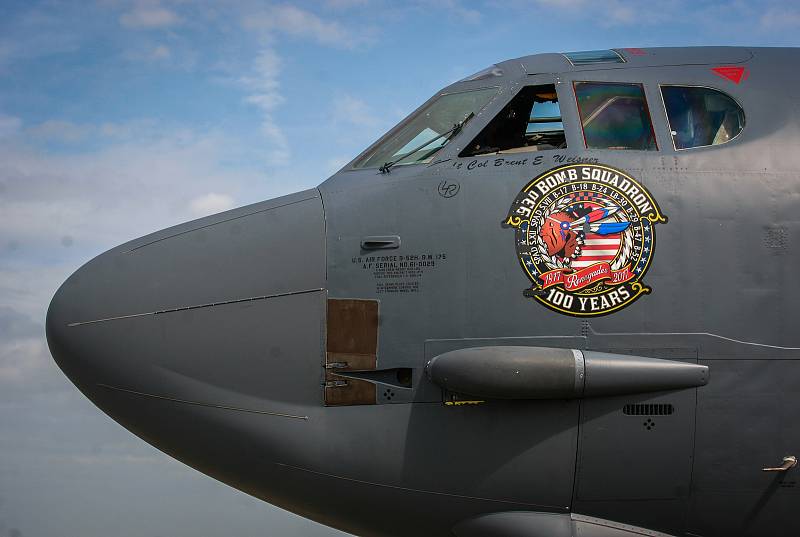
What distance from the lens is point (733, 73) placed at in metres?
7.59

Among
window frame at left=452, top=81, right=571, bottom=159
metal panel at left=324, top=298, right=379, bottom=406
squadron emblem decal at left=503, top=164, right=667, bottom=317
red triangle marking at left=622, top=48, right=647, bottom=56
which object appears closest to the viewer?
squadron emblem decal at left=503, top=164, right=667, bottom=317

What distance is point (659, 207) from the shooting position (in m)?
7.04

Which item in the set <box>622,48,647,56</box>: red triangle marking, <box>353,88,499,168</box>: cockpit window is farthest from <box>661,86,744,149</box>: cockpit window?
<box>353,88,499,168</box>: cockpit window

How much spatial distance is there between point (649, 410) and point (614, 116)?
7.27ft

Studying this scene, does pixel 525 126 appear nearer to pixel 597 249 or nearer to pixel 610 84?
pixel 610 84

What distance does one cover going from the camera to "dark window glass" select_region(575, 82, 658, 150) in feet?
24.0

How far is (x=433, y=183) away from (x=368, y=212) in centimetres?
53

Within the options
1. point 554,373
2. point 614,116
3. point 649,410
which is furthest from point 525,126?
point 649,410

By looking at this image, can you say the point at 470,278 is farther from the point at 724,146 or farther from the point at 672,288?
the point at 724,146

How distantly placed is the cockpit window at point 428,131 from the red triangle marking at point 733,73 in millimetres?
1740

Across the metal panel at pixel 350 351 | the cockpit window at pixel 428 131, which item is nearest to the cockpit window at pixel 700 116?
the cockpit window at pixel 428 131

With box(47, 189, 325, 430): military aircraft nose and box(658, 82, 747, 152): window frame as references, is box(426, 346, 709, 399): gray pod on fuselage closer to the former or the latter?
box(47, 189, 325, 430): military aircraft nose

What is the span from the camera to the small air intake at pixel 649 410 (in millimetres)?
6832

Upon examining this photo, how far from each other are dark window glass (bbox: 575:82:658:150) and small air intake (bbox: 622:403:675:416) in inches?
74.5
